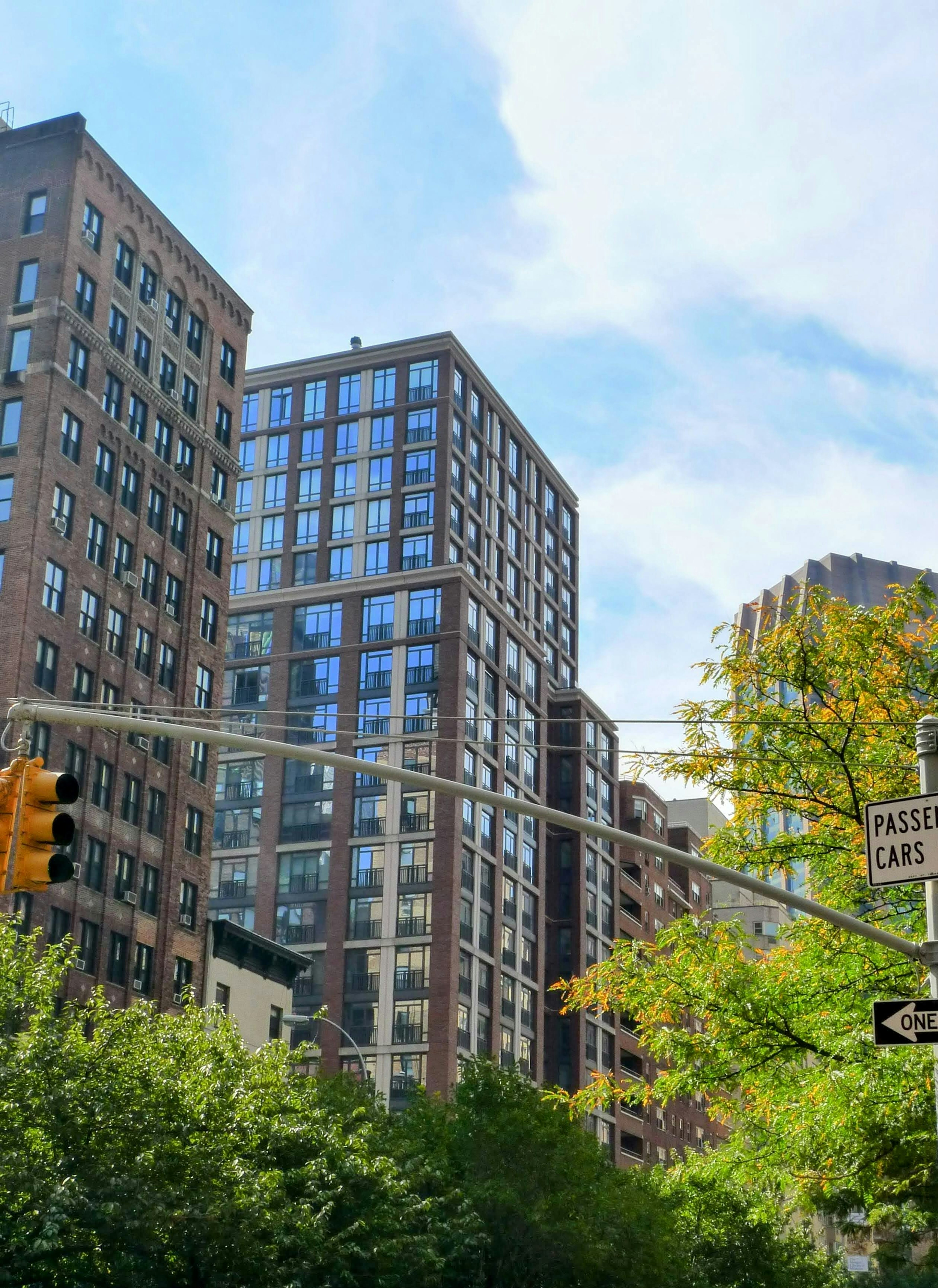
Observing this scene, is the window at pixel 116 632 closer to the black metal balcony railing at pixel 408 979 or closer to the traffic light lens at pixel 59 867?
the black metal balcony railing at pixel 408 979

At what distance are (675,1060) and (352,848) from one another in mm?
A: 81135

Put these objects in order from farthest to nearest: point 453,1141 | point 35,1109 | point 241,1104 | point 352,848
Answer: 1. point 352,848
2. point 453,1141
3. point 241,1104
4. point 35,1109

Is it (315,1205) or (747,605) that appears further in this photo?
(315,1205)

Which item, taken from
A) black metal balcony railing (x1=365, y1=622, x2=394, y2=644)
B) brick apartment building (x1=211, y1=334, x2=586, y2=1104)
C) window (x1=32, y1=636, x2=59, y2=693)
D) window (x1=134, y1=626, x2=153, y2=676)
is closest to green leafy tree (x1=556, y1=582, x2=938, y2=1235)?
window (x1=32, y1=636, x2=59, y2=693)

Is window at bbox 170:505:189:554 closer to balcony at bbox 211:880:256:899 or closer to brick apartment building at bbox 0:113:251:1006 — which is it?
brick apartment building at bbox 0:113:251:1006

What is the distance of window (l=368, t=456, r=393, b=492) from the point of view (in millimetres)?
111562

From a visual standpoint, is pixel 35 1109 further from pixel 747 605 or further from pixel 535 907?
pixel 535 907

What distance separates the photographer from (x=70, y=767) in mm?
63469

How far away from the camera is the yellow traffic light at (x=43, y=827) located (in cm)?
1346

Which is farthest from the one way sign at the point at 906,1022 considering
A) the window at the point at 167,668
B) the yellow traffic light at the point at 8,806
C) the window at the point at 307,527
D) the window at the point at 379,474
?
the window at the point at 307,527

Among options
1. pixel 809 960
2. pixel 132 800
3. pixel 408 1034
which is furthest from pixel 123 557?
pixel 809 960

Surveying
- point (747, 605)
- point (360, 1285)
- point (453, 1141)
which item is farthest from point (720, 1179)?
point (453, 1141)

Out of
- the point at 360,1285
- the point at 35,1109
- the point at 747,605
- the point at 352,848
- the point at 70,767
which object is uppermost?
the point at 352,848

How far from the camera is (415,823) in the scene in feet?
334
